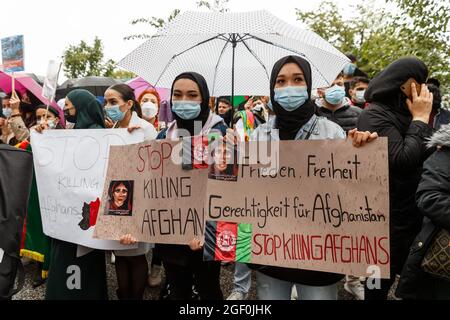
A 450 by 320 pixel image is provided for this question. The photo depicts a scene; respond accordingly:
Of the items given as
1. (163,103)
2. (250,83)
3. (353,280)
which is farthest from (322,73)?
(163,103)

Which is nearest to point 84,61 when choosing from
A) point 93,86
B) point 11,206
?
point 93,86

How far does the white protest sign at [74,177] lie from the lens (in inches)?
115

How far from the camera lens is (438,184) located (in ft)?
6.38

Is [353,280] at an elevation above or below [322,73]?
below

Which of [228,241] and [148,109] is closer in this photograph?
[228,241]

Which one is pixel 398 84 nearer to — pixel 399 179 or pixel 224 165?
pixel 399 179

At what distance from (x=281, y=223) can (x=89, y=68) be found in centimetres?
3443

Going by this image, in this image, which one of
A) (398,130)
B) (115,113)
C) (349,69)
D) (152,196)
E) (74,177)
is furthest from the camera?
(349,69)

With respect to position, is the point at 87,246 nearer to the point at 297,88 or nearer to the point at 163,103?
the point at 297,88

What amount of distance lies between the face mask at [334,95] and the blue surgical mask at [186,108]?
167 cm

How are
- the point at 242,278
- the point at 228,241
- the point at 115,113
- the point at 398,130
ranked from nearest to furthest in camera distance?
the point at 228,241
the point at 398,130
the point at 115,113
the point at 242,278

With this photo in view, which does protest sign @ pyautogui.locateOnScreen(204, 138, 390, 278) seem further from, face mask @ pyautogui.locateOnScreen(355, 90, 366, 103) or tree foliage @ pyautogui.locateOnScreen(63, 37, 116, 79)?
tree foliage @ pyautogui.locateOnScreen(63, 37, 116, 79)

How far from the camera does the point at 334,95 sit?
393 centimetres

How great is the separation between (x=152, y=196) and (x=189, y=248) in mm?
420
